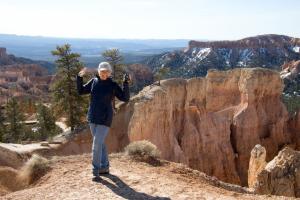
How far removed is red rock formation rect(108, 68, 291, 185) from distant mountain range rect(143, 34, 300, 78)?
91378 millimetres

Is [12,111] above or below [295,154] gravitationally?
below

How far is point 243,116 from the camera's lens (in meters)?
35.6

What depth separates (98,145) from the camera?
9.59 meters

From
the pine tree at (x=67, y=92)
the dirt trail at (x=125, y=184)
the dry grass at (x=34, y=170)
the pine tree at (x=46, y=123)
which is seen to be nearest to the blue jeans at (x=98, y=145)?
the dirt trail at (x=125, y=184)

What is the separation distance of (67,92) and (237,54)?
390ft

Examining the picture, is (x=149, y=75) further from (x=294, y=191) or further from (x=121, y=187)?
(x=121, y=187)

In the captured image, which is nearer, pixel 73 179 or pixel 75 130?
pixel 73 179

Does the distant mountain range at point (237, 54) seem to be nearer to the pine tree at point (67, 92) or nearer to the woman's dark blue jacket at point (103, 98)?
the pine tree at point (67, 92)

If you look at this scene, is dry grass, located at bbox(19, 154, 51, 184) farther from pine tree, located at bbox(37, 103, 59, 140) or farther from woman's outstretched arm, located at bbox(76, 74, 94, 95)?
pine tree, located at bbox(37, 103, 59, 140)

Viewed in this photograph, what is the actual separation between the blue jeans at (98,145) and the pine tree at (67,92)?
24.7m

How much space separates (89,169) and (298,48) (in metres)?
147

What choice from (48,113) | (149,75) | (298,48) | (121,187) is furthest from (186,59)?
(121,187)

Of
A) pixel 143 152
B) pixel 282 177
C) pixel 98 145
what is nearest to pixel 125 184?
pixel 98 145

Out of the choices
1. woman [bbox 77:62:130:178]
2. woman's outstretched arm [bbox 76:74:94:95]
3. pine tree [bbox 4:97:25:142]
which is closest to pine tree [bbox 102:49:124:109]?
pine tree [bbox 4:97:25:142]
